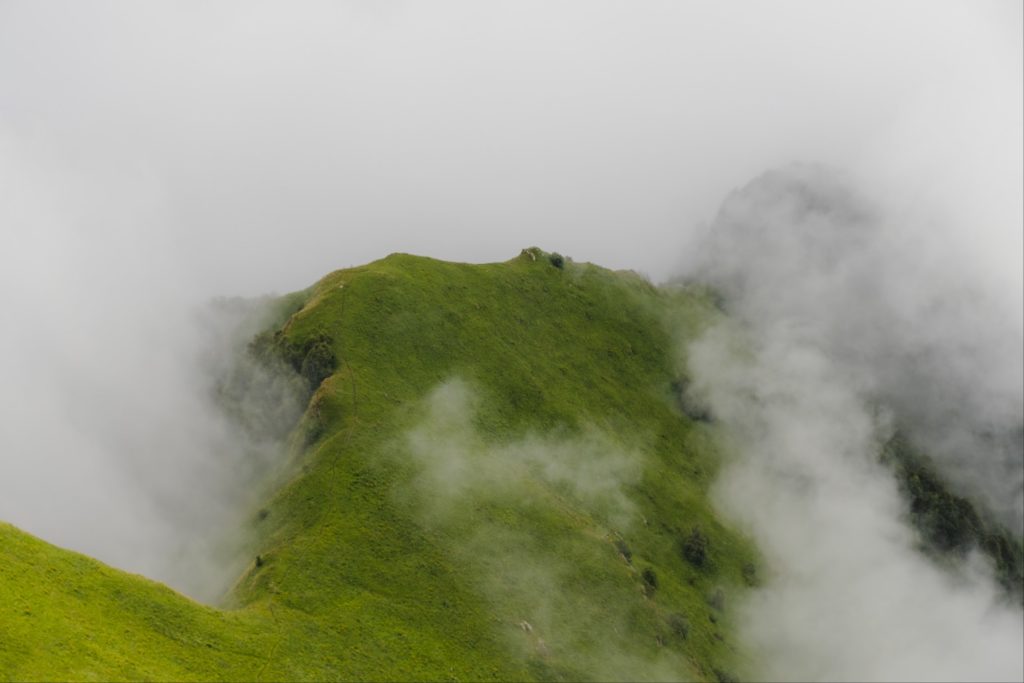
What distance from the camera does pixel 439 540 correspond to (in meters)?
138

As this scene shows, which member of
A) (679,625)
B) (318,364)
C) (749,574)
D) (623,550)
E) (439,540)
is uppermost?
(749,574)

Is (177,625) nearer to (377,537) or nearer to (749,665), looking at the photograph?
(377,537)

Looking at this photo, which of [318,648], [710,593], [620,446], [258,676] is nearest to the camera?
[258,676]

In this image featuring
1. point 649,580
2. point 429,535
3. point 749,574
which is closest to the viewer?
point 429,535

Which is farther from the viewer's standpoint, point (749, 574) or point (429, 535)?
point (749, 574)

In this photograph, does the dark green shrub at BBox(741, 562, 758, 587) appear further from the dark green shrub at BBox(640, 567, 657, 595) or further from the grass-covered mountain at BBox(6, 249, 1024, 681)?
the dark green shrub at BBox(640, 567, 657, 595)

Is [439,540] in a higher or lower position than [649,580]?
lower

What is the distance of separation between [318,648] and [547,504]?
2088 inches

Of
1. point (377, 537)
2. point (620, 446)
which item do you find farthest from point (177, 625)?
point (620, 446)

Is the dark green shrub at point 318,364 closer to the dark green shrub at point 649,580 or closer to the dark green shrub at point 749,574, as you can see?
the dark green shrub at point 649,580

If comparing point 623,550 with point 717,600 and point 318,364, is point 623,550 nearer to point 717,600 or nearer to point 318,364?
point 717,600

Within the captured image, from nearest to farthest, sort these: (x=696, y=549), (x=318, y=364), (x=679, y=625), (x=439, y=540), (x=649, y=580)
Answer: (x=439, y=540)
(x=318, y=364)
(x=679, y=625)
(x=649, y=580)
(x=696, y=549)

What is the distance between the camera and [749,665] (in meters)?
167

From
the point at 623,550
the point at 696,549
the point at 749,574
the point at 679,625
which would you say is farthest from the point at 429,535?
the point at 749,574
